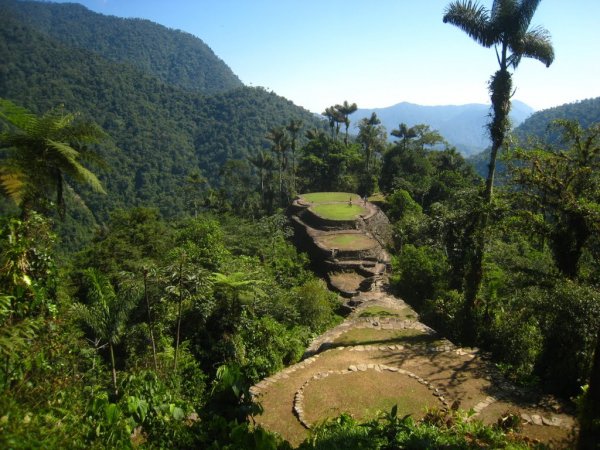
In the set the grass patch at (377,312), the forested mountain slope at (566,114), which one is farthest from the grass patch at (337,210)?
the forested mountain slope at (566,114)

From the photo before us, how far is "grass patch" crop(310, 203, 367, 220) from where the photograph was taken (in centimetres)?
2566

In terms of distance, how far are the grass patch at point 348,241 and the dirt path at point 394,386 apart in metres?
10.3

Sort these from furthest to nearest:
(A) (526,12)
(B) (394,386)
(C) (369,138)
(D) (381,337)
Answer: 1. (C) (369,138)
2. (D) (381,337)
3. (A) (526,12)
4. (B) (394,386)

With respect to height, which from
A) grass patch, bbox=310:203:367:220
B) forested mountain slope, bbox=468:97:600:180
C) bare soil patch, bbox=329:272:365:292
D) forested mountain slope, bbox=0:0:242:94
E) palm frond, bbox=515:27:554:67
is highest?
forested mountain slope, bbox=0:0:242:94

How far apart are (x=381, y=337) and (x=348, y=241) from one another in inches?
446

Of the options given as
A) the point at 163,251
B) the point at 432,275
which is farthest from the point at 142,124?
the point at 432,275

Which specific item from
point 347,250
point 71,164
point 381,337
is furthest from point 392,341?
point 347,250

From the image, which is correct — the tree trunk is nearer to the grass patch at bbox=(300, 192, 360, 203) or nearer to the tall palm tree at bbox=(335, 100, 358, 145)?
the grass patch at bbox=(300, 192, 360, 203)

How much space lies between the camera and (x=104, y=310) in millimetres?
8703

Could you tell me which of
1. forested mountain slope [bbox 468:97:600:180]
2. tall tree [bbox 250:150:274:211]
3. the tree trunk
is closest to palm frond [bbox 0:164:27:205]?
the tree trunk

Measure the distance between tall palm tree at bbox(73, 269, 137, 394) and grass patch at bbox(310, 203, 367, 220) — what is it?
17.4 m

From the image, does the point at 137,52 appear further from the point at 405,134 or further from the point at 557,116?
the point at 405,134

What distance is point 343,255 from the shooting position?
21938 millimetres

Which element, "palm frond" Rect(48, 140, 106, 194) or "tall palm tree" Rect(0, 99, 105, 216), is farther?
"palm frond" Rect(48, 140, 106, 194)
